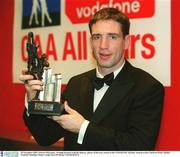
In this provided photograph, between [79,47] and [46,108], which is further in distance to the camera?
[79,47]

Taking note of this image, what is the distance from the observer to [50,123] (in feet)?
4.98

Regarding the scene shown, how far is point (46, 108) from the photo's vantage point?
131 cm

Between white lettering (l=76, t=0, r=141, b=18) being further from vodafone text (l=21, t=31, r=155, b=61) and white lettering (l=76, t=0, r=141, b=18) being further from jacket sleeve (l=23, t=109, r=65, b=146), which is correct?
jacket sleeve (l=23, t=109, r=65, b=146)

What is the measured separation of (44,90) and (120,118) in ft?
1.11

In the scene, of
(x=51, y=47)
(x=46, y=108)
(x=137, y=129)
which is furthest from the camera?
(x=51, y=47)

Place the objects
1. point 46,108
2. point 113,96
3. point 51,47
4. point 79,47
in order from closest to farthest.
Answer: point 46,108 < point 113,96 < point 79,47 < point 51,47

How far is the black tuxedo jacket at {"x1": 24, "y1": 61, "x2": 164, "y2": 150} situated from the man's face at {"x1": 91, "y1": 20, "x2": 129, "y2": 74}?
78 mm

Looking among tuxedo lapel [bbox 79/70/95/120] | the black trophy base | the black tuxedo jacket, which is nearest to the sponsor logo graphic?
tuxedo lapel [bbox 79/70/95/120]

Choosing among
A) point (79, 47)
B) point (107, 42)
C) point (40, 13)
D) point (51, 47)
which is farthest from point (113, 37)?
point (40, 13)

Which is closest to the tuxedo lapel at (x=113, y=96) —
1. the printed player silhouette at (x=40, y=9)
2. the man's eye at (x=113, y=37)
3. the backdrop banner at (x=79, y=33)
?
the man's eye at (x=113, y=37)

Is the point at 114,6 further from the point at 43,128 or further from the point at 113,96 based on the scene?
the point at 43,128

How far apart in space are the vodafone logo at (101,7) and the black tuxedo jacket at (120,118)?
28.0 inches

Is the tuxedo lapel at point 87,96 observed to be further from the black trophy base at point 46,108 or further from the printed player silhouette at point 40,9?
the printed player silhouette at point 40,9

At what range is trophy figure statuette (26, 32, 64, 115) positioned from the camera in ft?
4.29
